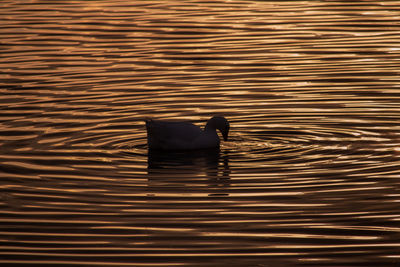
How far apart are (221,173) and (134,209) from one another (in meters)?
2.47

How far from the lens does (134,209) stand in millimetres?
14508

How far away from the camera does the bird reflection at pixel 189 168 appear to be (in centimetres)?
1597

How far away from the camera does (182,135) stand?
18.2 metres

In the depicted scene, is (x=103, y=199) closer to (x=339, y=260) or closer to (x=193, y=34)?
(x=339, y=260)

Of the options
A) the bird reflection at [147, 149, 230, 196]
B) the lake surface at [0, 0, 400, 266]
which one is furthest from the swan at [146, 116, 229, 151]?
the lake surface at [0, 0, 400, 266]

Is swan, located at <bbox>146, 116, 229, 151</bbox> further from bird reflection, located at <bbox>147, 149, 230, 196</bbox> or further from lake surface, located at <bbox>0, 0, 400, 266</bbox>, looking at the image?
lake surface, located at <bbox>0, 0, 400, 266</bbox>

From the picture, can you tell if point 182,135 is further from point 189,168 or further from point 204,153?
point 189,168

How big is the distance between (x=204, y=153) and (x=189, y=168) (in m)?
1.39

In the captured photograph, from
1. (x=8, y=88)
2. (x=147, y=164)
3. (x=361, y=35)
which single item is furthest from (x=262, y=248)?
(x=361, y=35)

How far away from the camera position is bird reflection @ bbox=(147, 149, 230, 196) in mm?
15969

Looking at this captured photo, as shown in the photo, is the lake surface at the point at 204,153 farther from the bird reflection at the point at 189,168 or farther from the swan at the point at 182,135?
the swan at the point at 182,135

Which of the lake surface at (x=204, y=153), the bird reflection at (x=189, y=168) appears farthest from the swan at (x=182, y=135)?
the lake surface at (x=204, y=153)

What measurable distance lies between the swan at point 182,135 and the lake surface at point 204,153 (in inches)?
12.0

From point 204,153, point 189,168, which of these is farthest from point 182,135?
point 189,168
